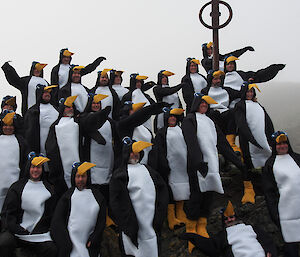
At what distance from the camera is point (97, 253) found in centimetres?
458

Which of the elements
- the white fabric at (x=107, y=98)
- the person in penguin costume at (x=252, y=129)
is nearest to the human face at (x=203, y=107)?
the person in penguin costume at (x=252, y=129)

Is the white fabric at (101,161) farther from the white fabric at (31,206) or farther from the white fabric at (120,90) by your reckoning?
the white fabric at (120,90)

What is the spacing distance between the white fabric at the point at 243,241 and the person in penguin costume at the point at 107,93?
3738mm

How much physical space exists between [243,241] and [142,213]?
1529mm

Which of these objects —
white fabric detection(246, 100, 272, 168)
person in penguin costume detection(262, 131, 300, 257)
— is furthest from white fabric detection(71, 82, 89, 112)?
person in penguin costume detection(262, 131, 300, 257)

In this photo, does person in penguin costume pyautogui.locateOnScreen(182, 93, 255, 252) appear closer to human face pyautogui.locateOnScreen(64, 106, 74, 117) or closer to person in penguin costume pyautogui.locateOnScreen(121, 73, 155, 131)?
human face pyautogui.locateOnScreen(64, 106, 74, 117)

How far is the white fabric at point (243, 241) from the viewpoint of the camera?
4.62 meters

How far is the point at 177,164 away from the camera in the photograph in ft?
18.8

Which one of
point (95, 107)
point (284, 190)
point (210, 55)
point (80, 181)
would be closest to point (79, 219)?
Answer: point (80, 181)

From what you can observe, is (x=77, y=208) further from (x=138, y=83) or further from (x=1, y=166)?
(x=138, y=83)

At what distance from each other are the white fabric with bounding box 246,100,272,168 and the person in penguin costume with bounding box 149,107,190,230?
1.39 meters

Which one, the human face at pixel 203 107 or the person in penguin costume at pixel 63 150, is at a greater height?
the human face at pixel 203 107

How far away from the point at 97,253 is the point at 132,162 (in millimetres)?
1344

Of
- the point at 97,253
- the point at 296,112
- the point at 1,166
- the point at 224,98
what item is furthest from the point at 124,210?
the point at 296,112
